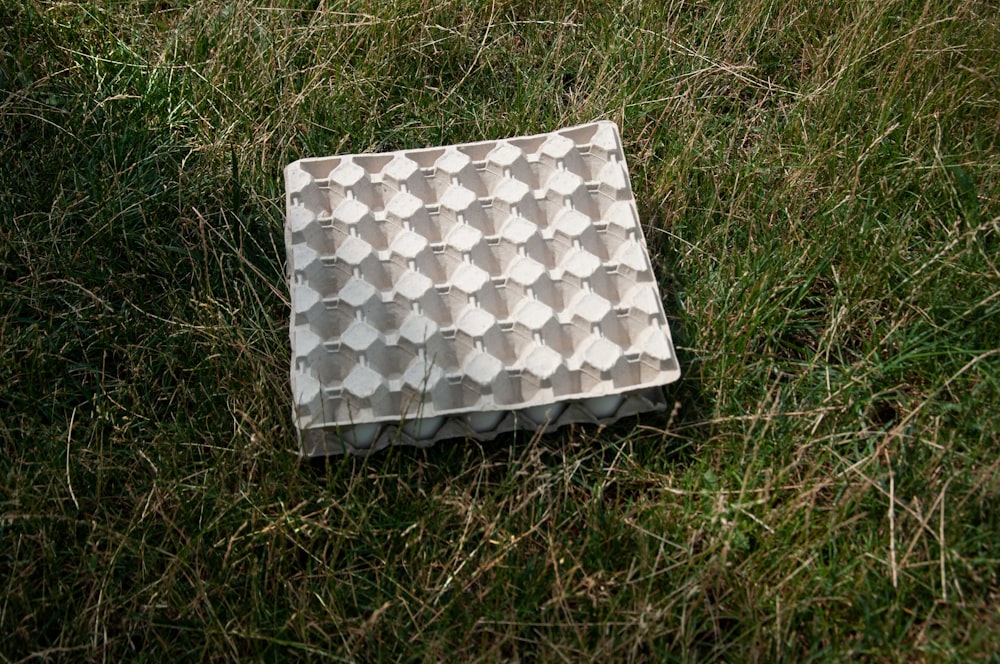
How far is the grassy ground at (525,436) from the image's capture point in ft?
5.55

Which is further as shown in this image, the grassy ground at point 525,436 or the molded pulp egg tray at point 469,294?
the molded pulp egg tray at point 469,294

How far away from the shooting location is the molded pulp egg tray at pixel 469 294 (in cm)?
185

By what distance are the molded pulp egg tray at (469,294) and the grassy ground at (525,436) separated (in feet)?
0.36

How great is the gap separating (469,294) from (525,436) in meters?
0.30

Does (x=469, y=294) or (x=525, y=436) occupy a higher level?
(x=469, y=294)

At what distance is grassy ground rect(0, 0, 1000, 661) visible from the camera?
1692 mm

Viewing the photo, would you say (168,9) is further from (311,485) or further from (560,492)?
(560,492)

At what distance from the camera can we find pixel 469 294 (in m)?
1.96

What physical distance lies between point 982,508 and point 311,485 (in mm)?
1213

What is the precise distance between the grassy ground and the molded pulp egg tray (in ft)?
0.36

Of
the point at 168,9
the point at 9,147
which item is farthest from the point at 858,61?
the point at 9,147

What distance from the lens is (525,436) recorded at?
1.94m

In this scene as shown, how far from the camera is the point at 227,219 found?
2.25 metres

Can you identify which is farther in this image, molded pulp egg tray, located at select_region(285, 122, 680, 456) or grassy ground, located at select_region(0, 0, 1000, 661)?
molded pulp egg tray, located at select_region(285, 122, 680, 456)
